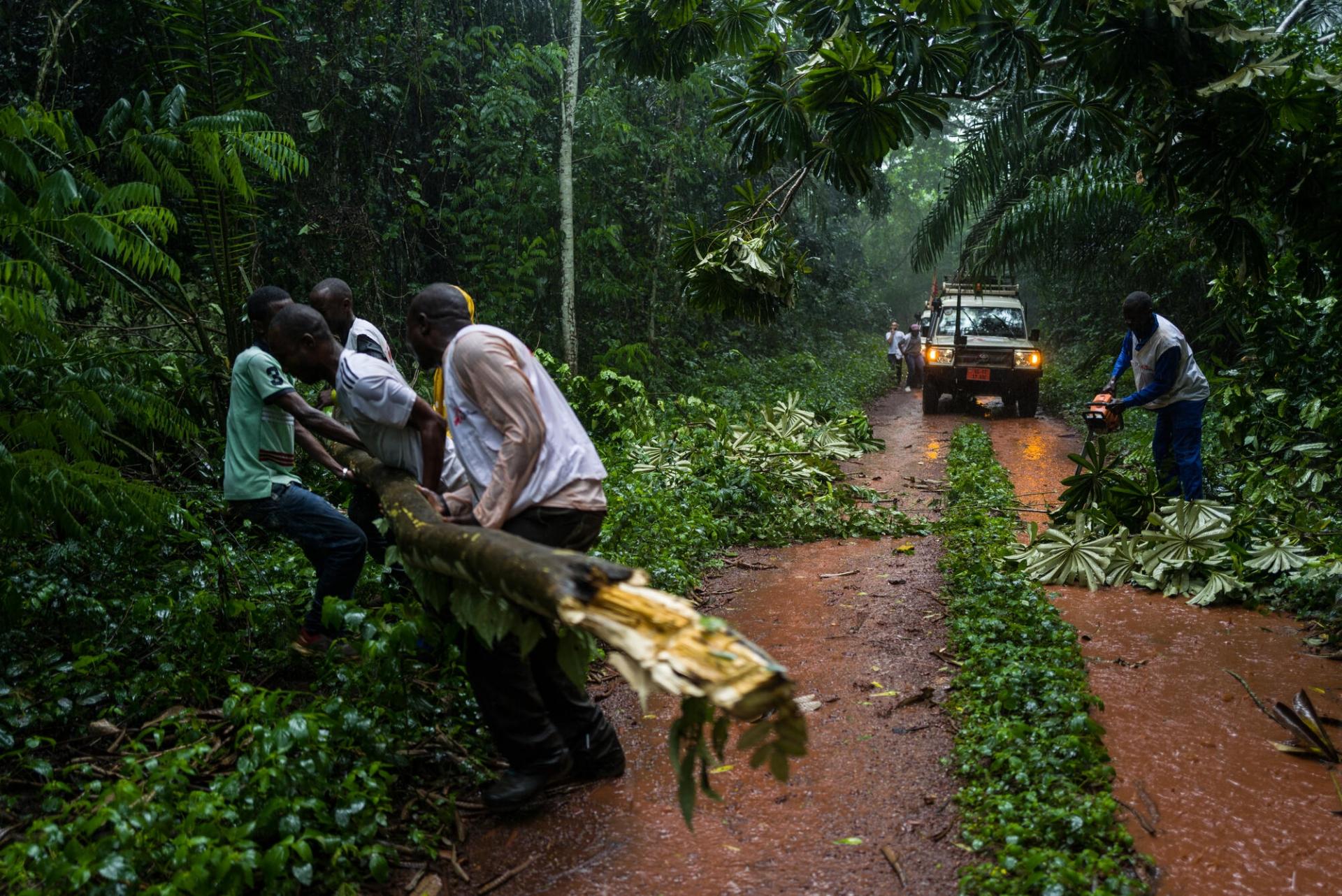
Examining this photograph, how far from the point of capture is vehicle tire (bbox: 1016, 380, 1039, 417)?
55.3 feet

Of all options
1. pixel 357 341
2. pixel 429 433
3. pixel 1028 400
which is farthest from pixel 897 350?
pixel 429 433

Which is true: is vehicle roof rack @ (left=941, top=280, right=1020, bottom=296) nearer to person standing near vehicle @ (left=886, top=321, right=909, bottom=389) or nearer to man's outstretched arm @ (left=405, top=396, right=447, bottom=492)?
person standing near vehicle @ (left=886, top=321, right=909, bottom=389)

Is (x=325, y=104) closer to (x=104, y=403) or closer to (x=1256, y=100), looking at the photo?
(x=104, y=403)

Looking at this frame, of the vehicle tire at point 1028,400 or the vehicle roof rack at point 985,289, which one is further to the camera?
the vehicle roof rack at point 985,289

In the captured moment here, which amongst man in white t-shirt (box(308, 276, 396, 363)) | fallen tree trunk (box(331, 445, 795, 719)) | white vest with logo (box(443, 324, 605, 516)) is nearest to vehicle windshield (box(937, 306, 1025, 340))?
man in white t-shirt (box(308, 276, 396, 363))

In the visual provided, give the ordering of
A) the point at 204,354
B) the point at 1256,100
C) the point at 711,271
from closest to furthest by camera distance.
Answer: the point at 1256,100 → the point at 204,354 → the point at 711,271

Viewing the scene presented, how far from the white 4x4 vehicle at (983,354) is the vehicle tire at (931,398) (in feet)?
0.04

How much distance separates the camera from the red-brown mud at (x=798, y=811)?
10.9 ft

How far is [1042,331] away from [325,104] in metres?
29.0

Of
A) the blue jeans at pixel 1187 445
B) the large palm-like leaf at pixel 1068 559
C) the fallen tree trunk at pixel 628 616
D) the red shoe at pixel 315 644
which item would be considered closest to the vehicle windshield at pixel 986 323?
the blue jeans at pixel 1187 445

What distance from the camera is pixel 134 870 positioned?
9.18 ft

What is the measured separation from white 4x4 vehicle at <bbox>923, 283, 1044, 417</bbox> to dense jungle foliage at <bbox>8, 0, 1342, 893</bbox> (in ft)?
6.94

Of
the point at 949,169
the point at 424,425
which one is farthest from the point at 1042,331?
the point at 424,425

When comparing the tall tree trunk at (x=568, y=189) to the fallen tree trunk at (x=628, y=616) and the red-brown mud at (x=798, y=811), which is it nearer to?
the red-brown mud at (x=798, y=811)
